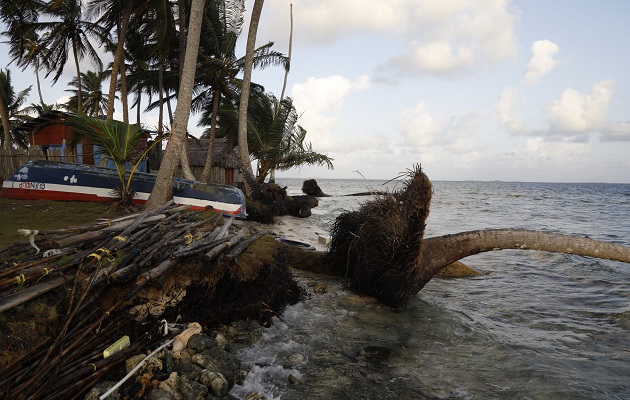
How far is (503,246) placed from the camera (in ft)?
19.9

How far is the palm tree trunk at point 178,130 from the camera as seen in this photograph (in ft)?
30.5

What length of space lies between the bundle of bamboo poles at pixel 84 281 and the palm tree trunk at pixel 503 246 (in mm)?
3322

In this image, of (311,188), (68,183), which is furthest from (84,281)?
(311,188)

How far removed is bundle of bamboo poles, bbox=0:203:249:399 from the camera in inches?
113

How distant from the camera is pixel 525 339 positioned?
5.36 meters

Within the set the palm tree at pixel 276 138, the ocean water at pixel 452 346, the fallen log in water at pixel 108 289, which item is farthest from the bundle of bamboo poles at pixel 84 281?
the palm tree at pixel 276 138

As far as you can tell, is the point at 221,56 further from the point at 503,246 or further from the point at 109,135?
the point at 503,246

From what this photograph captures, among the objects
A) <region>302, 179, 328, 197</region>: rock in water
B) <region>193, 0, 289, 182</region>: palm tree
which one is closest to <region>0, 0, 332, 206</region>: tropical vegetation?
<region>193, 0, 289, 182</region>: palm tree

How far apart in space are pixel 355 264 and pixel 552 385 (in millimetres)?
3437

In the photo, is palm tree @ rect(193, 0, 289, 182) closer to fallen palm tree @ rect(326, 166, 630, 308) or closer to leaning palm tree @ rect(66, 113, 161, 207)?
leaning palm tree @ rect(66, 113, 161, 207)

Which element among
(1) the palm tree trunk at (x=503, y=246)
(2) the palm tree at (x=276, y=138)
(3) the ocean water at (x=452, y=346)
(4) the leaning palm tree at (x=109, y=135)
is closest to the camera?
(3) the ocean water at (x=452, y=346)

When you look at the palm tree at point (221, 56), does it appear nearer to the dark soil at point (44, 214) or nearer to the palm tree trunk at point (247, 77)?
the palm tree trunk at point (247, 77)

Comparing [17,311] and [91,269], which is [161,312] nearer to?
[91,269]

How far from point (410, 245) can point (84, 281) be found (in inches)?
179
